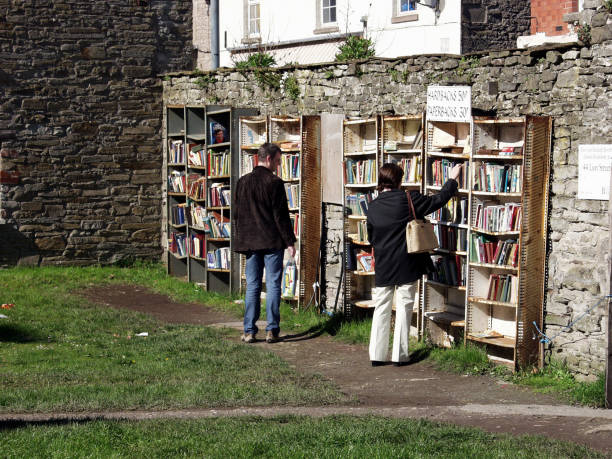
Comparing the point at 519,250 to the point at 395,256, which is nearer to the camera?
the point at 519,250

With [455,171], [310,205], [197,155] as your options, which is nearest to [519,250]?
[455,171]

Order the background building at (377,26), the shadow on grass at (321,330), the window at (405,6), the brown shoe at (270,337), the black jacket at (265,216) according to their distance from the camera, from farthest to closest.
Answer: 1. the window at (405,6)
2. the background building at (377,26)
3. the shadow on grass at (321,330)
4. the brown shoe at (270,337)
5. the black jacket at (265,216)

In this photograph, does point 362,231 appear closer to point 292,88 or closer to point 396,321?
point 396,321

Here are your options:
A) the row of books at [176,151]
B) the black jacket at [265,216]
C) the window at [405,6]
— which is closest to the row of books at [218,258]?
the row of books at [176,151]

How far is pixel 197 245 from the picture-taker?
1391 centimetres

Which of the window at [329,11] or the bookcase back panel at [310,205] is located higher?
the window at [329,11]

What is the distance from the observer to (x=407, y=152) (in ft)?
32.8

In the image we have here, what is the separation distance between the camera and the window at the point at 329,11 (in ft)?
82.3

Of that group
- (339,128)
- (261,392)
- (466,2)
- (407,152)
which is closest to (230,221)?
(339,128)

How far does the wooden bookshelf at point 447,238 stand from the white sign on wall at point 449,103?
21 centimetres

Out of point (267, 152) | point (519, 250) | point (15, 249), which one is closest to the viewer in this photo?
point (519, 250)

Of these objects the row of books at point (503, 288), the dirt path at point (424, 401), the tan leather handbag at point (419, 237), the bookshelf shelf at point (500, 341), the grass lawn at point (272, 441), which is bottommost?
the dirt path at point (424, 401)

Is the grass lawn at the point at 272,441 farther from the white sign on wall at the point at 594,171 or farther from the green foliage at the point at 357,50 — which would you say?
the green foliage at the point at 357,50

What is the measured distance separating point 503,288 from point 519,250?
55cm
